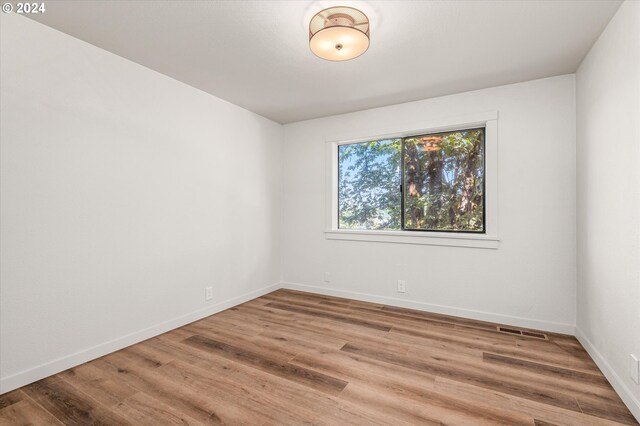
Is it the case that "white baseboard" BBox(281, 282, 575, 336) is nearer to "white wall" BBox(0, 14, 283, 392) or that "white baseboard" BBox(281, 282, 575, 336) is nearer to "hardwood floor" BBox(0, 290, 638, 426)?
"hardwood floor" BBox(0, 290, 638, 426)

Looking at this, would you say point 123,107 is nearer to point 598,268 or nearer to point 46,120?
point 46,120

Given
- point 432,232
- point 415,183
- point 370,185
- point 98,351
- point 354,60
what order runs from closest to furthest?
point 98,351
point 354,60
point 432,232
point 415,183
point 370,185

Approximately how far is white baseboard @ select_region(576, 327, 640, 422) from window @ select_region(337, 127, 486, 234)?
1.29m

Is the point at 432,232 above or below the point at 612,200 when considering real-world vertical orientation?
below

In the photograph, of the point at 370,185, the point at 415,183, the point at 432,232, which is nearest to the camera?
the point at 432,232

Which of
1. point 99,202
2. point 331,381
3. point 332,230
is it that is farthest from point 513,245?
point 99,202

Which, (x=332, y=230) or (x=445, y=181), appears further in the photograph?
(x=332, y=230)

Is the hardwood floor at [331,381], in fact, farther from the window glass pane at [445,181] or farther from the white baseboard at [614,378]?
the window glass pane at [445,181]

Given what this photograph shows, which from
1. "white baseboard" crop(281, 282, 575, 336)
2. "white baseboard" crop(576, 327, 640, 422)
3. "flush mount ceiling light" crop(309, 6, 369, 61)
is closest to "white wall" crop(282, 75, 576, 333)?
"white baseboard" crop(281, 282, 575, 336)

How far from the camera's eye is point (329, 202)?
4160mm

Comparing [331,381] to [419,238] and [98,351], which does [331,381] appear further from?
[419,238]

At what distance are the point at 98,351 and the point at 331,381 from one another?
1.83 metres

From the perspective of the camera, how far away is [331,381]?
6.77 feet

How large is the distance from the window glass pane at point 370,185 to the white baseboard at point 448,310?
2.88ft
